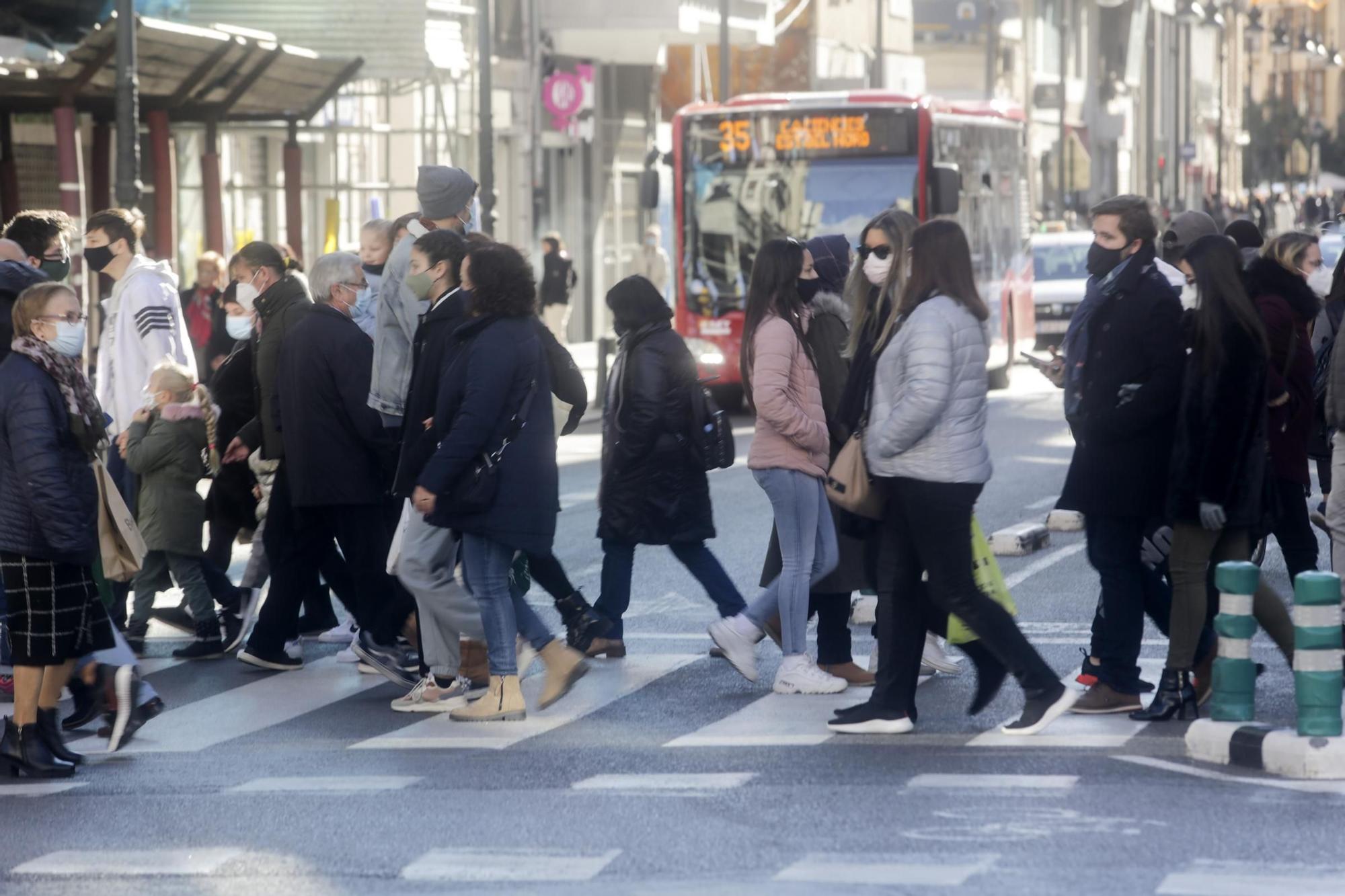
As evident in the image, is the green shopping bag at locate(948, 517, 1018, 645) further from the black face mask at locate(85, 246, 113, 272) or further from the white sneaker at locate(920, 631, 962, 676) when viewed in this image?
the black face mask at locate(85, 246, 113, 272)

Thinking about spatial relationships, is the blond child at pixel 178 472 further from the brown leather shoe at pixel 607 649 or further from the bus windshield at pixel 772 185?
the bus windshield at pixel 772 185

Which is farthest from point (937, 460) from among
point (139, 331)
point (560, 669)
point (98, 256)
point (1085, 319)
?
point (98, 256)

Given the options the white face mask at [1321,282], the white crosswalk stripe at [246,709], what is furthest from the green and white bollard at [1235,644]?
the white face mask at [1321,282]

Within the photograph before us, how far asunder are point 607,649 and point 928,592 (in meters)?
2.23

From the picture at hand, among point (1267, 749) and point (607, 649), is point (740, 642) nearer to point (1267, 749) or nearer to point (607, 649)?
point (607, 649)

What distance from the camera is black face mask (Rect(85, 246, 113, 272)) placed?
10438mm

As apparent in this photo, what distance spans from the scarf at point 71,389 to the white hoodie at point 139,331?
2.52 m

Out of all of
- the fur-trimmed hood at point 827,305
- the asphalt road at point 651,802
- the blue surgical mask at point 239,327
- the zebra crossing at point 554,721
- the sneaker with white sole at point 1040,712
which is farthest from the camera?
the blue surgical mask at point 239,327

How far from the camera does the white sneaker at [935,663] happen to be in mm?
9586

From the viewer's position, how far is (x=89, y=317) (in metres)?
23.2

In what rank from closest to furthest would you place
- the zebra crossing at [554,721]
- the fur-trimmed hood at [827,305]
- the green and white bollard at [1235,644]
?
the green and white bollard at [1235,644] → the zebra crossing at [554,721] → the fur-trimmed hood at [827,305]

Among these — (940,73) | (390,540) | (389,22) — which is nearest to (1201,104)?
(940,73)

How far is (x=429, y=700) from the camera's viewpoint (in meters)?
9.06

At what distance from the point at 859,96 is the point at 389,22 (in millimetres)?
7380
